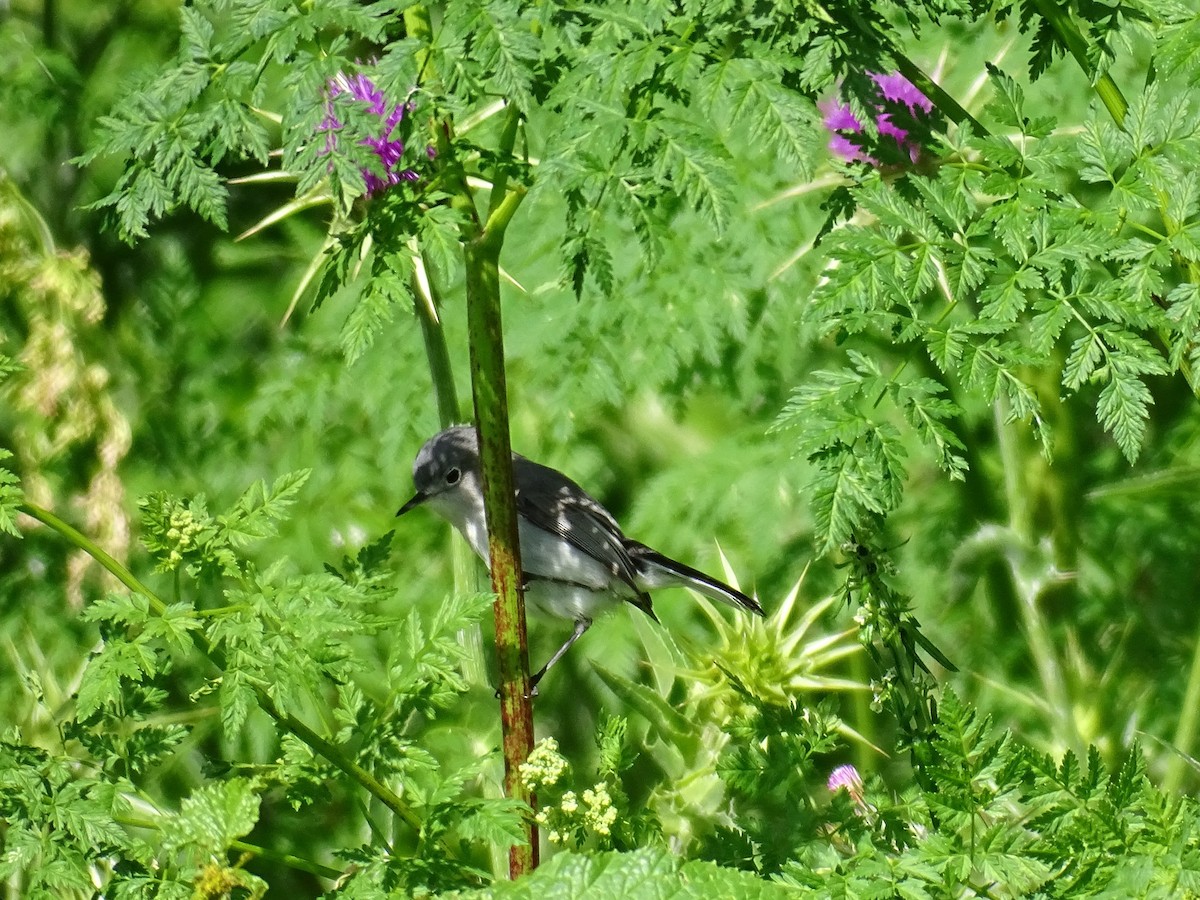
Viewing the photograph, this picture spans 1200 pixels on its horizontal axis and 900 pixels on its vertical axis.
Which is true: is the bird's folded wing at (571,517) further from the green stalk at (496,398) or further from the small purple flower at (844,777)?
the green stalk at (496,398)

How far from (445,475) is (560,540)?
373 millimetres

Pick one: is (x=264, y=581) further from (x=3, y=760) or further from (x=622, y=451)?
(x=622, y=451)

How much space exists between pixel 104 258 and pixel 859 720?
2.63 meters

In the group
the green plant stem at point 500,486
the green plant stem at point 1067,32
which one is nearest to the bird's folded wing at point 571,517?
the green plant stem at point 500,486

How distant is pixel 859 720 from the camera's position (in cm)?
291

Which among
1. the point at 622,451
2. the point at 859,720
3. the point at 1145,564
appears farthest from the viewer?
the point at 622,451

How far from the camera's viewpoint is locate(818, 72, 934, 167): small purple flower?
1.84m

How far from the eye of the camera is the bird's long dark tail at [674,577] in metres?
3.15

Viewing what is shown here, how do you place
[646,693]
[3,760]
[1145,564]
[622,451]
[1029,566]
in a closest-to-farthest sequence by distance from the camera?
[3,760] → [646,693] → [1029,566] → [1145,564] → [622,451]

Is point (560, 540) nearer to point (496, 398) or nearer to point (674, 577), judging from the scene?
point (674, 577)

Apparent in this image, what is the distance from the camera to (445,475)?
11.4ft

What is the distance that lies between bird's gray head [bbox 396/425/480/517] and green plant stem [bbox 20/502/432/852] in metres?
1.46

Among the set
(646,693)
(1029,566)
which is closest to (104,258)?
(646,693)

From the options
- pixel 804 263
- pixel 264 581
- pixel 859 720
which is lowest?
pixel 859 720
